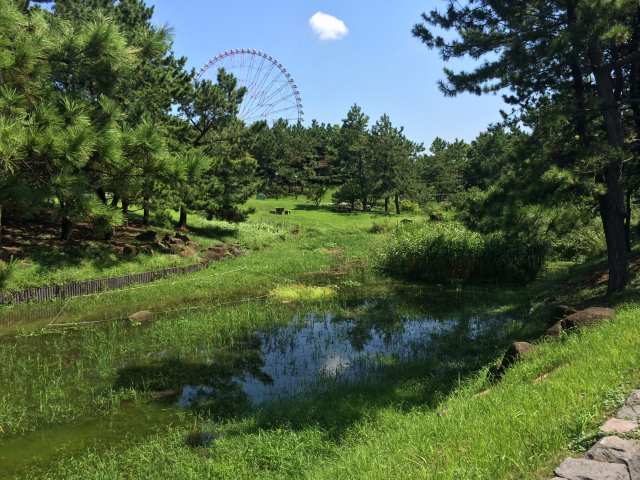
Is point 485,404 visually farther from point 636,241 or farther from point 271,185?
point 271,185

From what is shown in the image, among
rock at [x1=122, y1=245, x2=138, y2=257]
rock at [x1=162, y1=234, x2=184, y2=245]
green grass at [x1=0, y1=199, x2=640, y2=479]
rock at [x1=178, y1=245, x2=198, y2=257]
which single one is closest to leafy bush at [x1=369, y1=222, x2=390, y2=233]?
rock at [x1=178, y1=245, x2=198, y2=257]

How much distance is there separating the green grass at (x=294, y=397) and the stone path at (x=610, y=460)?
0.75ft

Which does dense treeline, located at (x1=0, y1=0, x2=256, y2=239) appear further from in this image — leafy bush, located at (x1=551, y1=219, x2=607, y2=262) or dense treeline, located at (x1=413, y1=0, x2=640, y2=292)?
leafy bush, located at (x1=551, y1=219, x2=607, y2=262)

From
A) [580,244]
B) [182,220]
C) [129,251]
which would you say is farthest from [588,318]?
[182,220]

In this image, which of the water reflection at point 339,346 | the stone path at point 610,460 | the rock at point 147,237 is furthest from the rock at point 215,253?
the stone path at point 610,460

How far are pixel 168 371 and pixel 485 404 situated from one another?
6.92 metres

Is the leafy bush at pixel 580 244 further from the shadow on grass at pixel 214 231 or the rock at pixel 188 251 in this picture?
the shadow on grass at pixel 214 231

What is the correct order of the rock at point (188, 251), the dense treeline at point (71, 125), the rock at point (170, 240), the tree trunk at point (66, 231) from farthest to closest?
the rock at point (170, 240)
the rock at point (188, 251)
the tree trunk at point (66, 231)
the dense treeline at point (71, 125)

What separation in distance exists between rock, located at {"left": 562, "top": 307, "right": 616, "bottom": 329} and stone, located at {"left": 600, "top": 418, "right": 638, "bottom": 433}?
4290 mm

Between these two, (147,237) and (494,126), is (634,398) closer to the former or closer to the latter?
(494,126)

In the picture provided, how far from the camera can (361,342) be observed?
12.4 metres

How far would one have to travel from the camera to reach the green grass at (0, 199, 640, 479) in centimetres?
492

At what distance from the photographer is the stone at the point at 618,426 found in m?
4.04

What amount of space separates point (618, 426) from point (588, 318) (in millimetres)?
4662
